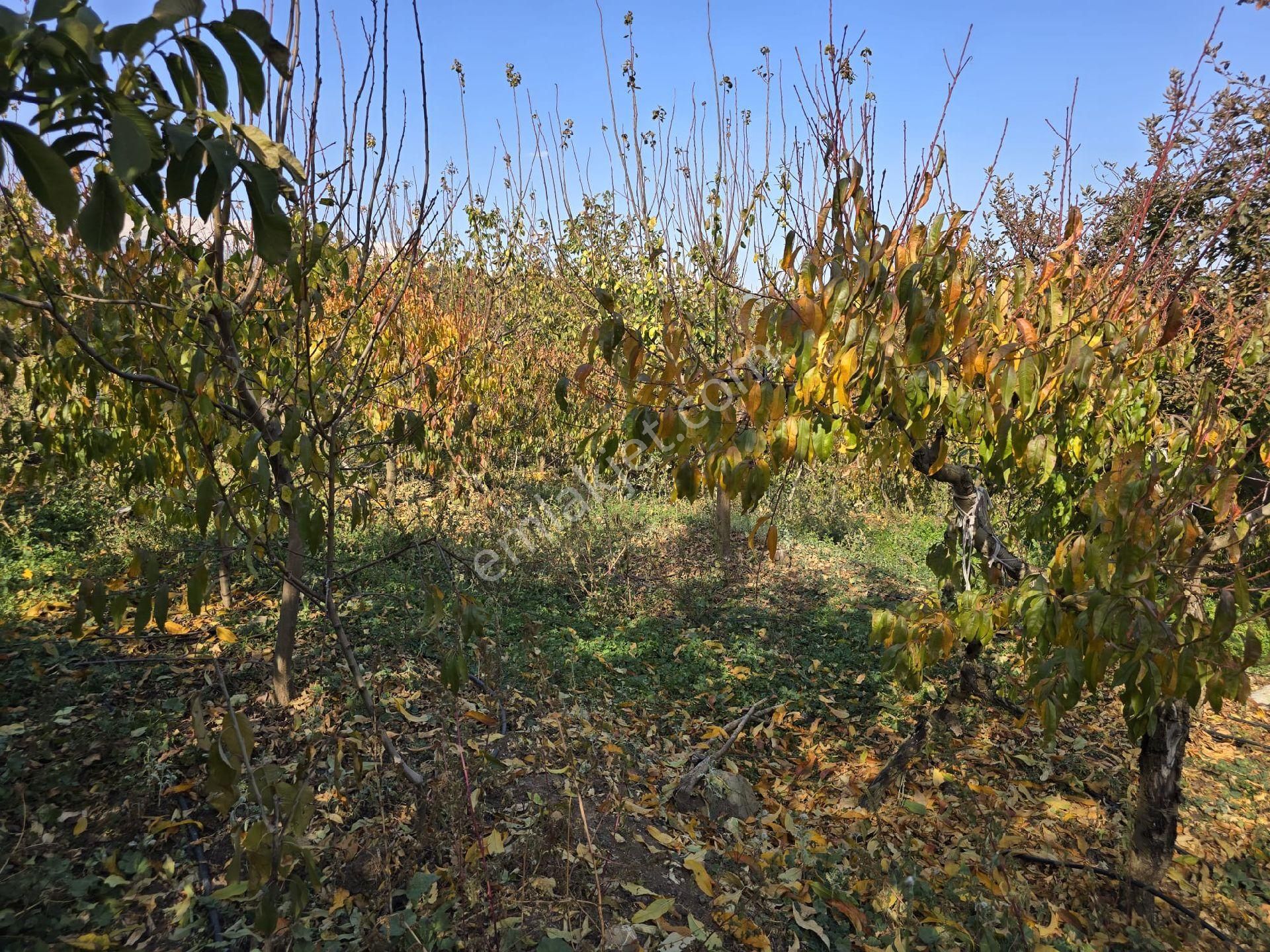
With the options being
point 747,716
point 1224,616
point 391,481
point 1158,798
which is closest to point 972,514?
point 1158,798

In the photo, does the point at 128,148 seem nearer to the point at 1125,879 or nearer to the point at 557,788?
the point at 557,788

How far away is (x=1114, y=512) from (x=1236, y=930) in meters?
1.93

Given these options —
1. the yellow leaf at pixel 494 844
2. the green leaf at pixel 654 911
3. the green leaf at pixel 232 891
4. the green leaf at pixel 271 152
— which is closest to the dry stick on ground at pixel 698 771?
the green leaf at pixel 654 911

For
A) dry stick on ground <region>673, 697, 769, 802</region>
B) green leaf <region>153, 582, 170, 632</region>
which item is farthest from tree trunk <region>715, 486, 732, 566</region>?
green leaf <region>153, 582, 170, 632</region>

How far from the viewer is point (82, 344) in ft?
5.47

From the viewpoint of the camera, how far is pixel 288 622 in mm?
2826

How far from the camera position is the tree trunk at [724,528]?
5.92 meters

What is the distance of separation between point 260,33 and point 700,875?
2.62 m

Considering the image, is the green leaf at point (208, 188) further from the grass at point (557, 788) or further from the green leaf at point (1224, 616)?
the green leaf at point (1224, 616)

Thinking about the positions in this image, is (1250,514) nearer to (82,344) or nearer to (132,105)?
(132,105)

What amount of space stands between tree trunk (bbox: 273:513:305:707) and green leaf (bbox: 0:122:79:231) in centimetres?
199

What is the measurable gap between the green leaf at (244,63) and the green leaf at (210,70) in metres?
0.02

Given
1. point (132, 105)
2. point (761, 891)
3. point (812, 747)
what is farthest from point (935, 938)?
point (132, 105)

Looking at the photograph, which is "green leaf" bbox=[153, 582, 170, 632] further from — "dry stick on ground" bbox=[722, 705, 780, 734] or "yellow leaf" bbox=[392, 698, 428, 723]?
"dry stick on ground" bbox=[722, 705, 780, 734]
